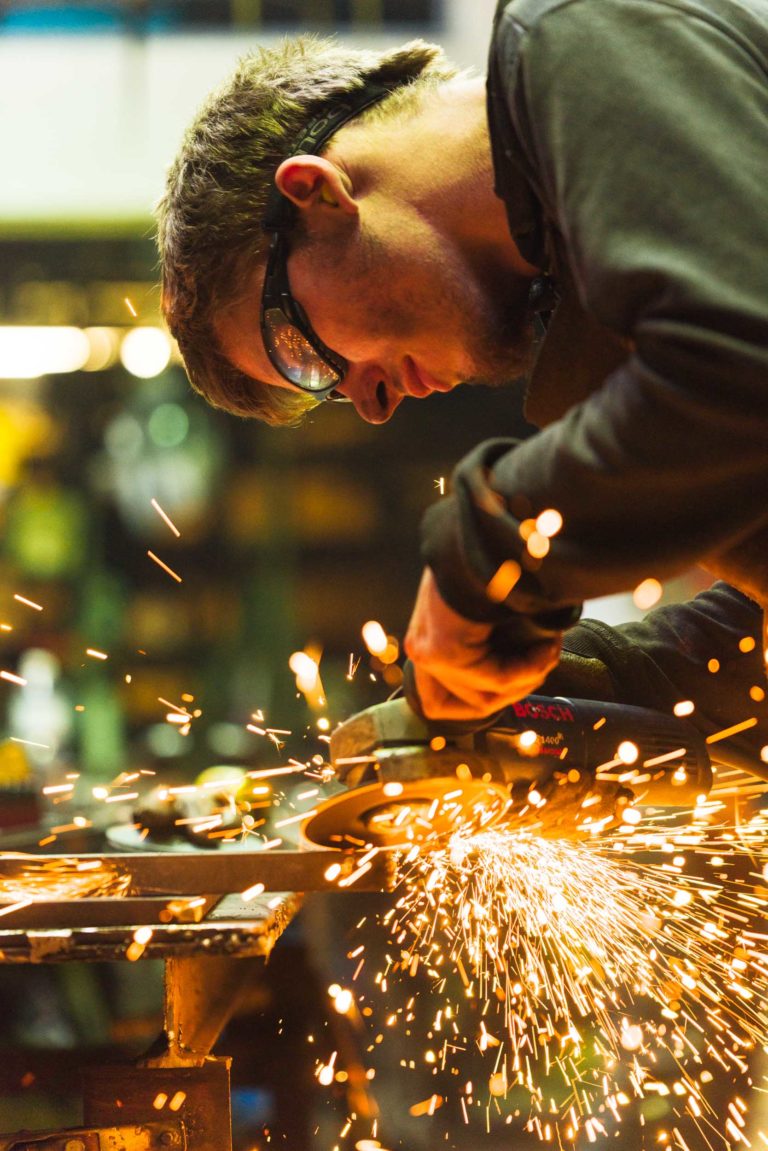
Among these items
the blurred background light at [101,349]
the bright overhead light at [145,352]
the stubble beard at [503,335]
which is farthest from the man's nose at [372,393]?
the blurred background light at [101,349]

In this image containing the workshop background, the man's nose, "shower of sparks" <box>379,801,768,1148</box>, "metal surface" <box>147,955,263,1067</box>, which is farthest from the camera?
the workshop background

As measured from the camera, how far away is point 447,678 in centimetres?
124

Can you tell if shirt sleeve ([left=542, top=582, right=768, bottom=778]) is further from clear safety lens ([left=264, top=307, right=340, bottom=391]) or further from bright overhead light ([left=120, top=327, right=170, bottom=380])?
bright overhead light ([left=120, top=327, right=170, bottom=380])

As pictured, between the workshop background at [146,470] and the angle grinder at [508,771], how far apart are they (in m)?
1.60

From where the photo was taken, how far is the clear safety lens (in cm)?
163

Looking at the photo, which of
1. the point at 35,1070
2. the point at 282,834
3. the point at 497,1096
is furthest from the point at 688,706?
the point at 35,1070

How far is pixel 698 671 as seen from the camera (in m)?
1.96

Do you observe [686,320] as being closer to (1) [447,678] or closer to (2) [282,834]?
(1) [447,678]

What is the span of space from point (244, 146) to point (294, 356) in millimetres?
326

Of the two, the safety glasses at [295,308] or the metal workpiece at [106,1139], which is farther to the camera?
the safety glasses at [295,308]

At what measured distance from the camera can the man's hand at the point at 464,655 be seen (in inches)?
45.1

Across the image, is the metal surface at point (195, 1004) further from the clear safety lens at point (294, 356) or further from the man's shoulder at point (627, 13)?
the man's shoulder at point (627, 13)

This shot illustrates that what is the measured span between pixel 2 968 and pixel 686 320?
258cm

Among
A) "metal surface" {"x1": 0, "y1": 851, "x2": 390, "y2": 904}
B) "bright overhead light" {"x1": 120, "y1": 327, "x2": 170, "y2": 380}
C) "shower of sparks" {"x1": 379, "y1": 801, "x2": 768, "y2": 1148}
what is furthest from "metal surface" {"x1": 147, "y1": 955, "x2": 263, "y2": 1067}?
"bright overhead light" {"x1": 120, "y1": 327, "x2": 170, "y2": 380}
